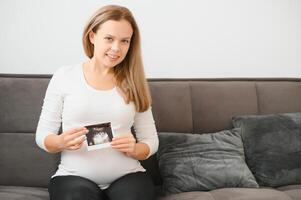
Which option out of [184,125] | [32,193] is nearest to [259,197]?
[184,125]

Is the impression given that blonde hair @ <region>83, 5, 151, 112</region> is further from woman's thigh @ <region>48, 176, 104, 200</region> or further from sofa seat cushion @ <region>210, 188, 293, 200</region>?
sofa seat cushion @ <region>210, 188, 293, 200</region>

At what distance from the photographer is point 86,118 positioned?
148 cm

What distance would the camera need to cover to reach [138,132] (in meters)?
1.65

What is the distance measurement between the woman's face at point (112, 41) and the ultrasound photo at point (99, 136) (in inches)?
11.3

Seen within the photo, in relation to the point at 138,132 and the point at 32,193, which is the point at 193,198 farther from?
the point at 32,193

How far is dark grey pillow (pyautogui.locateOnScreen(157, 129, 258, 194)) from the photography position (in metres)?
1.67

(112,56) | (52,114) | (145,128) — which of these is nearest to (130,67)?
(112,56)

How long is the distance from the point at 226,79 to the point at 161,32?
49 centimetres

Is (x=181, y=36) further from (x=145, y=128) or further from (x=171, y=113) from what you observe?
(x=145, y=128)

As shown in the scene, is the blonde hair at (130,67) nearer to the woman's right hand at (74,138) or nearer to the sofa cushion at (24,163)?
the woman's right hand at (74,138)

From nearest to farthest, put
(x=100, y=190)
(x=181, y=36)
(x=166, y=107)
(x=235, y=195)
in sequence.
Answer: (x=100, y=190) < (x=235, y=195) < (x=166, y=107) < (x=181, y=36)

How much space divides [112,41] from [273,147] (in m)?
0.97

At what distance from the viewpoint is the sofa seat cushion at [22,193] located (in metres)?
1.54

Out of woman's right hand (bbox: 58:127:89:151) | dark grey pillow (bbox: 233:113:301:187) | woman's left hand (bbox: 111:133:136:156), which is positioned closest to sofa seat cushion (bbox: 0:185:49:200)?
woman's right hand (bbox: 58:127:89:151)
